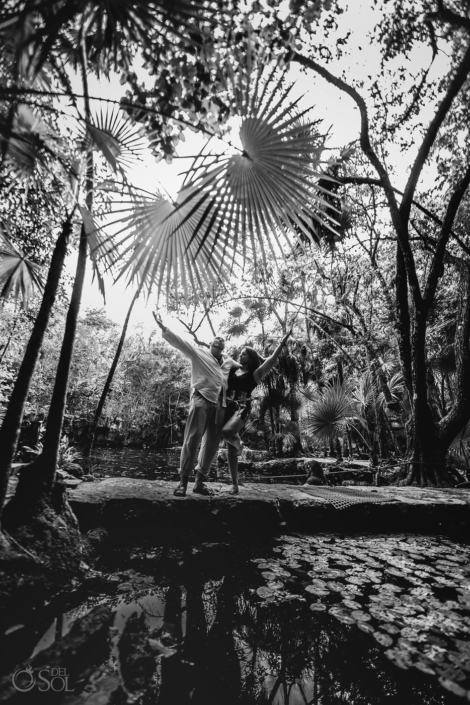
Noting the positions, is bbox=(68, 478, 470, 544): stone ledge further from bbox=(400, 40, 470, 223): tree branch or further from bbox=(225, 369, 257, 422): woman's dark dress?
bbox=(400, 40, 470, 223): tree branch

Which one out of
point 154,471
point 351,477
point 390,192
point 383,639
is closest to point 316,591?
point 383,639

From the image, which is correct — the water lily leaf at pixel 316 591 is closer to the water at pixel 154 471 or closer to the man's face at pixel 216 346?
the man's face at pixel 216 346

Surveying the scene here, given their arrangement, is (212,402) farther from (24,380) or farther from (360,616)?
(360,616)

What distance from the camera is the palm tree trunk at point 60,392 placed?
2.55 metres

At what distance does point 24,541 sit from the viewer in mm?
2242

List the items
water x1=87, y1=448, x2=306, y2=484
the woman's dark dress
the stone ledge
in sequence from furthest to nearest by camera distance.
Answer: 1. water x1=87, y1=448, x2=306, y2=484
2. the woman's dark dress
3. the stone ledge

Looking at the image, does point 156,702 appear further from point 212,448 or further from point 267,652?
point 212,448

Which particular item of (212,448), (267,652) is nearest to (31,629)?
(267,652)

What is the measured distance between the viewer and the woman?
3883 mm

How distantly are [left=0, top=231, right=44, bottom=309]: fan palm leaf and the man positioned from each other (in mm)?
1400

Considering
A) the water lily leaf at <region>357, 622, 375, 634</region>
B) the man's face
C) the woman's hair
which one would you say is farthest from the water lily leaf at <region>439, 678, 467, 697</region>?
the man's face

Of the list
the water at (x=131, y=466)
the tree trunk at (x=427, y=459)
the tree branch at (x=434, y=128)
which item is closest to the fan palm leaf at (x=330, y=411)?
the tree trunk at (x=427, y=459)

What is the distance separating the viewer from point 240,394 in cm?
406

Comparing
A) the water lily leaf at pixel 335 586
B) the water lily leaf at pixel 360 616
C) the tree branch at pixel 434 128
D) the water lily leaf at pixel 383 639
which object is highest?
the tree branch at pixel 434 128
